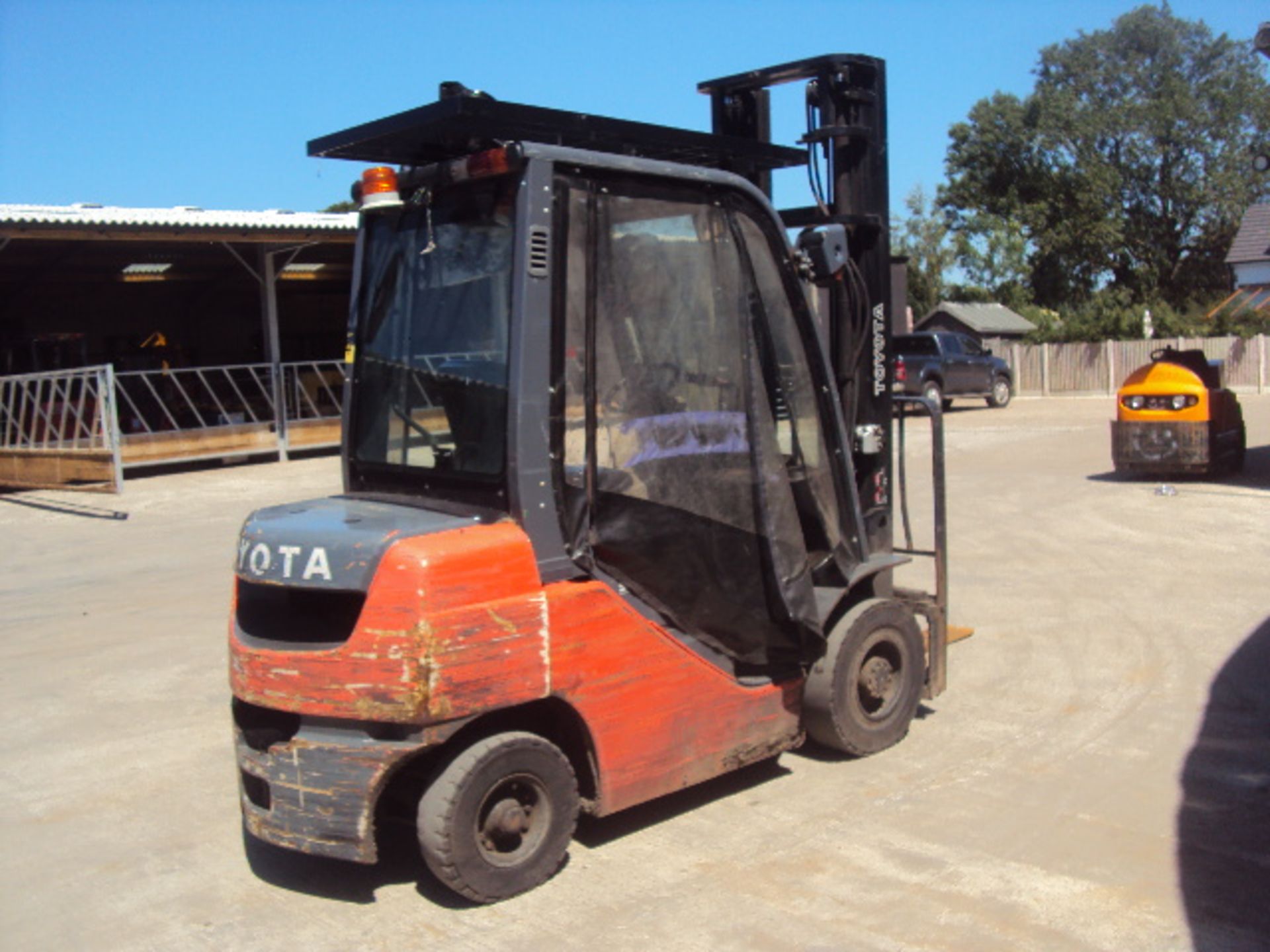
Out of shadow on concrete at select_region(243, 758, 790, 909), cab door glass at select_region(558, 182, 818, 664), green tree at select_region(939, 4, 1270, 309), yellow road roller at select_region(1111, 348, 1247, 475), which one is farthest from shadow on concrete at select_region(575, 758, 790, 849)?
green tree at select_region(939, 4, 1270, 309)

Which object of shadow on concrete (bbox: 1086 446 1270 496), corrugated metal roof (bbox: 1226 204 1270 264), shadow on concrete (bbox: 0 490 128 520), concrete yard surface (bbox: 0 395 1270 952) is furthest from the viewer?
corrugated metal roof (bbox: 1226 204 1270 264)

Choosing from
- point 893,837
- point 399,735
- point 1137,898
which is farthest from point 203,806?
point 1137,898

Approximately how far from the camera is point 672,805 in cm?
544

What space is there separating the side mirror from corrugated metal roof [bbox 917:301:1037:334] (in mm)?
40122

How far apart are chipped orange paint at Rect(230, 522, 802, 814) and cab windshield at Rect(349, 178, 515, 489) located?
1.68ft

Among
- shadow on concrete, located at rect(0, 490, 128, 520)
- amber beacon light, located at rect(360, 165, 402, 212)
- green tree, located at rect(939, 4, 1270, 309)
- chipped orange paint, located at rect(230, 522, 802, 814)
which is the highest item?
green tree, located at rect(939, 4, 1270, 309)

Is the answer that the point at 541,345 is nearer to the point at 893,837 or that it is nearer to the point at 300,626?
the point at 300,626

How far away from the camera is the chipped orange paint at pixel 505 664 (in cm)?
418

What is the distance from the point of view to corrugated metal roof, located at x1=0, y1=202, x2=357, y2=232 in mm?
17953

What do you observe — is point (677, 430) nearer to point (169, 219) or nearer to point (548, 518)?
point (548, 518)

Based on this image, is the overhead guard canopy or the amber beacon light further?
the amber beacon light

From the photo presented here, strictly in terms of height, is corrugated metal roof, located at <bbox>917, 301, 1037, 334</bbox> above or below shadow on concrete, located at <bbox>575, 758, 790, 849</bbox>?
above

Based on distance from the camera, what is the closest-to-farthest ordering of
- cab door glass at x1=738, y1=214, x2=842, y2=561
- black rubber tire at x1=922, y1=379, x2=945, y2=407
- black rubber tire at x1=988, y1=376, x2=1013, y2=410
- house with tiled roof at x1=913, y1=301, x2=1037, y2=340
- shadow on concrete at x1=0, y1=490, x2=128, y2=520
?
cab door glass at x1=738, y1=214, x2=842, y2=561 < shadow on concrete at x1=0, y1=490, x2=128, y2=520 < black rubber tire at x1=922, y1=379, x2=945, y2=407 < black rubber tire at x1=988, y1=376, x2=1013, y2=410 < house with tiled roof at x1=913, y1=301, x2=1037, y2=340

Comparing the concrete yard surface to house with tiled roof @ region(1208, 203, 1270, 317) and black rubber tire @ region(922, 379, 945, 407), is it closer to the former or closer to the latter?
black rubber tire @ region(922, 379, 945, 407)
